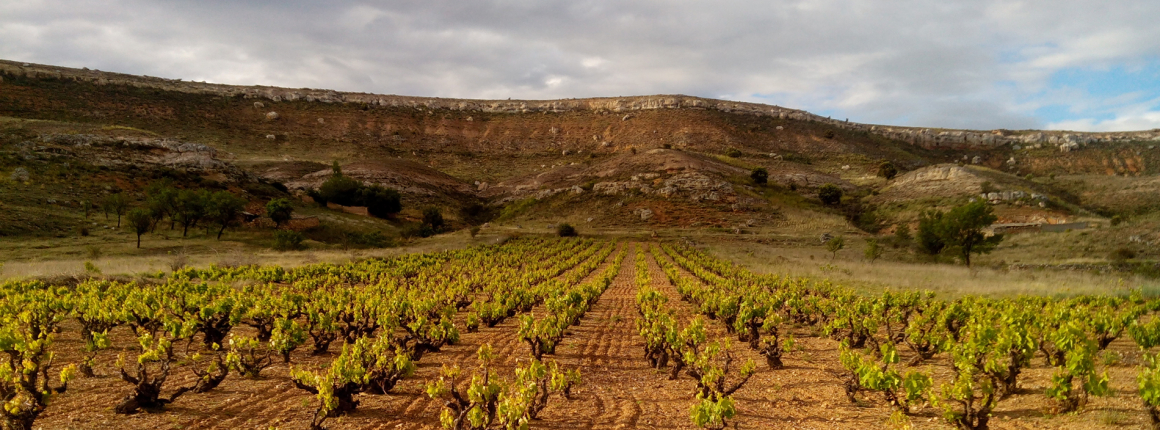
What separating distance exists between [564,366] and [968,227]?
34.4 metres

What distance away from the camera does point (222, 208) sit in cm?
4544

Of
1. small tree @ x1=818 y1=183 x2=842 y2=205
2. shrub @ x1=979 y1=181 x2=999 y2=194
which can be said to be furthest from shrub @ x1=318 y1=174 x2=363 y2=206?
shrub @ x1=979 y1=181 x2=999 y2=194

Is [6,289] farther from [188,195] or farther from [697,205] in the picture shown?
[697,205]

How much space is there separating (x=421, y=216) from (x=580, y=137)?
4762 centimetres

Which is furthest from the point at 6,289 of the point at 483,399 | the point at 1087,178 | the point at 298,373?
the point at 1087,178

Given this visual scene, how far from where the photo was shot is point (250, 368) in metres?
10.4

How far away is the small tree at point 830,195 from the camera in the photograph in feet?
235

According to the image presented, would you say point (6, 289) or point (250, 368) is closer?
point (250, 368)

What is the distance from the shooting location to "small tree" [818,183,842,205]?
235ft

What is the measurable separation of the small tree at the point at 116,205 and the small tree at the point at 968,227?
211ft

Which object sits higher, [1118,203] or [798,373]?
[1118,203]

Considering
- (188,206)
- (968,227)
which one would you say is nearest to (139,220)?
(188,206)

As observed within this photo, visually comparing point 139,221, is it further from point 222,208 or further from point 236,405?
point 236,405

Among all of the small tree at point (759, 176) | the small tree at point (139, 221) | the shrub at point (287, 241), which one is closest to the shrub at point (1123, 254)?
the small tree at point (759, 176)
